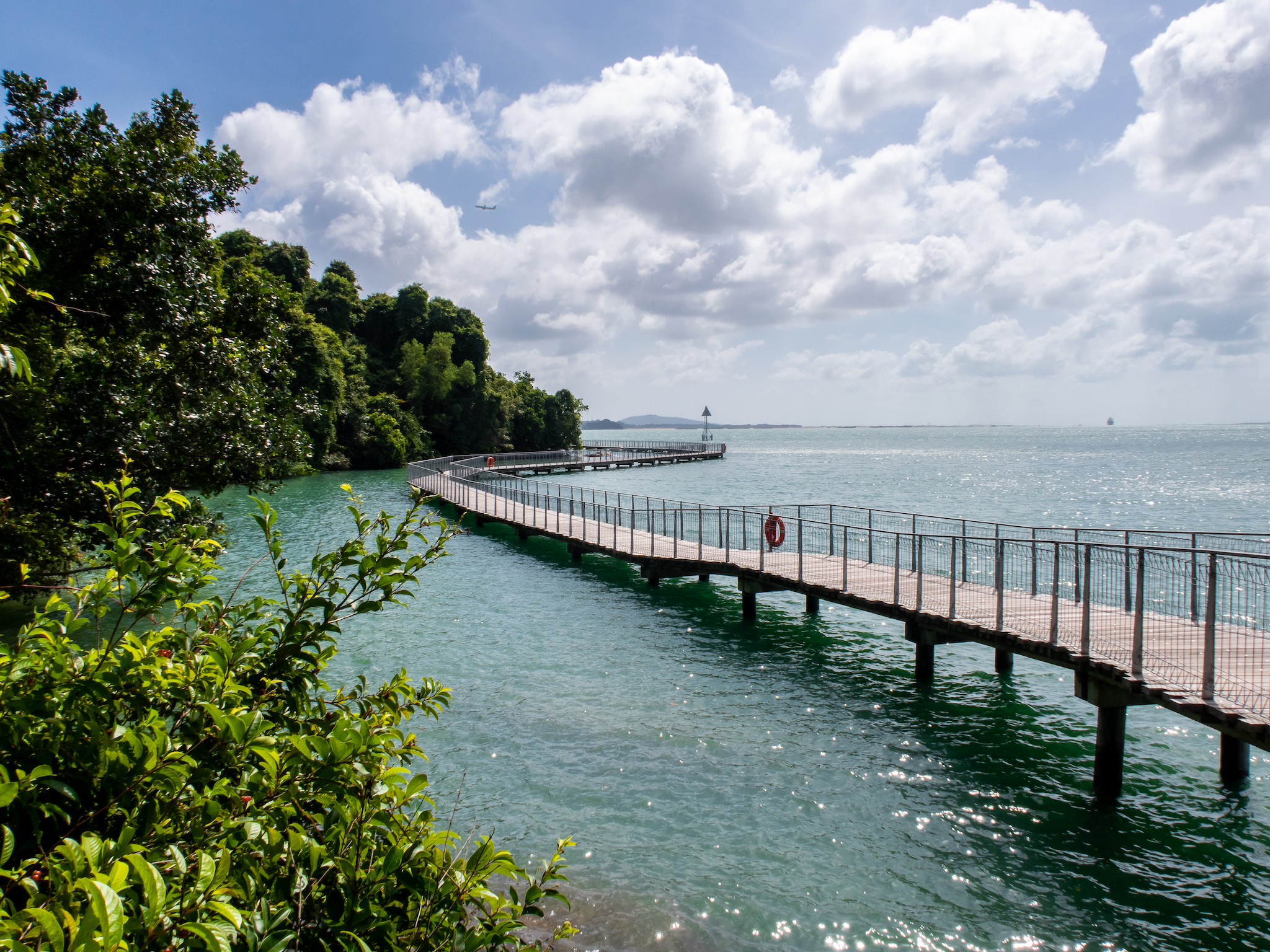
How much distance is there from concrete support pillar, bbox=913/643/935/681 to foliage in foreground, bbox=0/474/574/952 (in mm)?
12192

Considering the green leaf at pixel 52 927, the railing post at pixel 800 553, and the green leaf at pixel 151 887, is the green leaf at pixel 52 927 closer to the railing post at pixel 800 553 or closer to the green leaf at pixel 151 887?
the green leaf at pixel 151 887

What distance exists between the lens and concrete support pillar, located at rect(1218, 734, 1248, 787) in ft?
32.6

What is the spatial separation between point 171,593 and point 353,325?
93.8m

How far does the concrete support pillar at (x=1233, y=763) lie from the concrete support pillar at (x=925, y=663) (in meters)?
4.48

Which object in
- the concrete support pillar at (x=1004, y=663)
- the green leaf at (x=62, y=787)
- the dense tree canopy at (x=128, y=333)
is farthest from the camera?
the concrete support pillar at (x=1004, y=663)

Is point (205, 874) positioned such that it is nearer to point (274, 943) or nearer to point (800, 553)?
point (274, 943)

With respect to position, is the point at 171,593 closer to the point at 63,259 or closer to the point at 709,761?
the point at 709,761

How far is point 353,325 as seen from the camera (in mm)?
89875

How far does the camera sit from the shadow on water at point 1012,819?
7227mm

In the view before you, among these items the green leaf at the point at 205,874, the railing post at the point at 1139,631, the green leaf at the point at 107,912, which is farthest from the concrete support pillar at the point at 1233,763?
the green leaf at the point at 107,912

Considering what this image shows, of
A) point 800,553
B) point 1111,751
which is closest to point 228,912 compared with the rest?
point 1111,751

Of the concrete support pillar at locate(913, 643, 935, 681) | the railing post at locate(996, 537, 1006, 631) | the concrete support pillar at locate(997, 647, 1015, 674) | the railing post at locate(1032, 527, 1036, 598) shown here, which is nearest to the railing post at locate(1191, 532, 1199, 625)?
the railing post at locate(1032, 527, 1036, 598)

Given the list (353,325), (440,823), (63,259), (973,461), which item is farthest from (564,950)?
(973,461)

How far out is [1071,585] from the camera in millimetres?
15047
